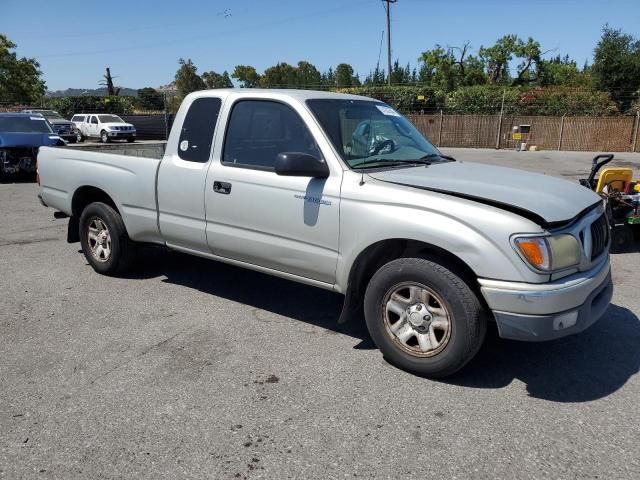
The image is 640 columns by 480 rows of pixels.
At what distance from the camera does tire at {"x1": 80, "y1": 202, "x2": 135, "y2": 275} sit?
5.44 m

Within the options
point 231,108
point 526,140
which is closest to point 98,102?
point 526,140

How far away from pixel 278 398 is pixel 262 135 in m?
2.12

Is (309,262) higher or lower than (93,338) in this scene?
higher

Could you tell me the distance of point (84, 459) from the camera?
108 inches

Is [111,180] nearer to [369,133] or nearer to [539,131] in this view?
[369,133]

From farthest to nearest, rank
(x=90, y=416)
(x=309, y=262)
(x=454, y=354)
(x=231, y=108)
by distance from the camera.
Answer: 1. (x=231, y=108)
2. (x=309, y=262)
3. (x=454, y=354)
4. (x=90, y=416)

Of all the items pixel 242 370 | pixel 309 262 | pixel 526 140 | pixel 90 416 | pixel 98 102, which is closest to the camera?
pixel 90 416

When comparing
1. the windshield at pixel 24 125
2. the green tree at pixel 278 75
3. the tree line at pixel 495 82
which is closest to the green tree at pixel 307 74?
the green tree at pixel 278 75

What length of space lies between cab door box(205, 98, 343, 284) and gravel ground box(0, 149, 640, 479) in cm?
66

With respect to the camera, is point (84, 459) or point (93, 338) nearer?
point (84, 459)

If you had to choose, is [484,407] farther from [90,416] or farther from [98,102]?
[98,102]

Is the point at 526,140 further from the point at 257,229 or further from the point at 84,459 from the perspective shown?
the point at 84,459

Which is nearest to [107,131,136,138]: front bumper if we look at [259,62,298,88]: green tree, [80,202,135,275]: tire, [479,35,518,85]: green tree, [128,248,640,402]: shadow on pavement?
[80,202,135,275]: tire

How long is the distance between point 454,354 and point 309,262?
125cm
